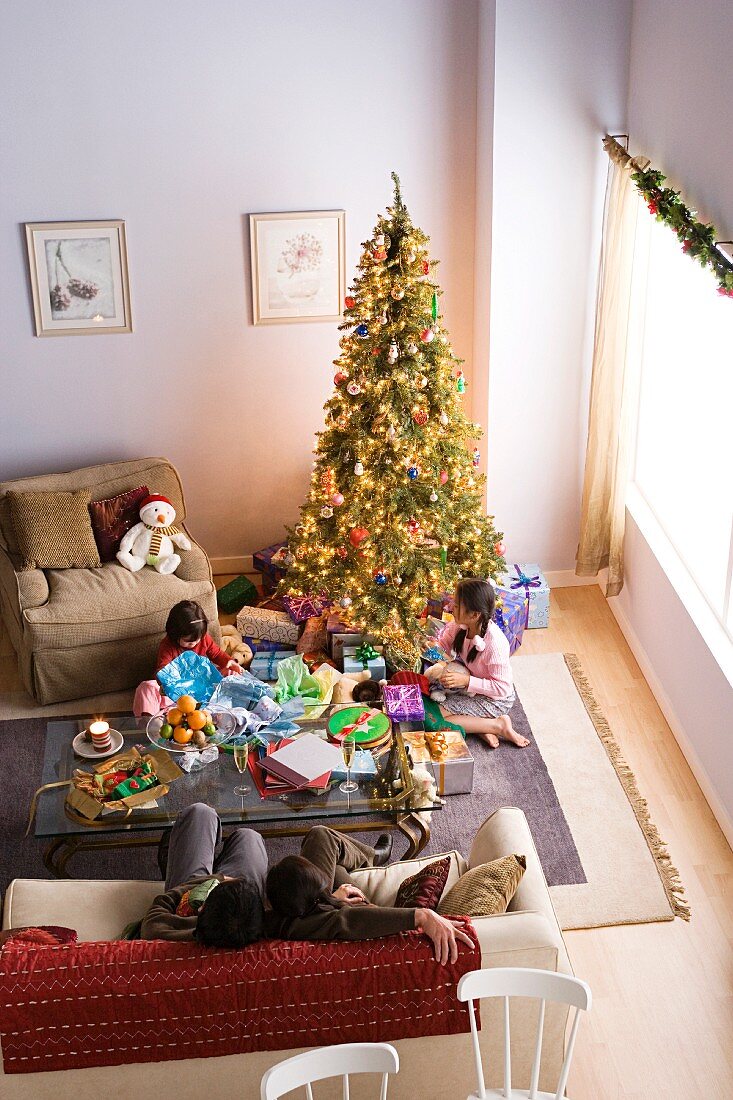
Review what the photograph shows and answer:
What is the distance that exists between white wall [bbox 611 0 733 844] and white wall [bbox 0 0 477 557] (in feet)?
3.24

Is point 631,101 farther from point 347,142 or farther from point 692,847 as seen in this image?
point 692,847

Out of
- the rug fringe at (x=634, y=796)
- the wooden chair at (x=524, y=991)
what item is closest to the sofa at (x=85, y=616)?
the rug fringe at (x=634, y=796)

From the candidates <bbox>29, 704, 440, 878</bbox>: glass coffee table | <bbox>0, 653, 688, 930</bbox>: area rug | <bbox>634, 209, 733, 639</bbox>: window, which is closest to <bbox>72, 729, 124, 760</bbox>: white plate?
<bbox>29, 704, 440, 878</bbox>: glass coffee table

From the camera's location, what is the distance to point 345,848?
3.82 m

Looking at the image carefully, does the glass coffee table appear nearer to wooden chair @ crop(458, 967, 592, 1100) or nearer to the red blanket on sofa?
the red blanket on sofa

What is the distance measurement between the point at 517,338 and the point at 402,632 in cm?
160

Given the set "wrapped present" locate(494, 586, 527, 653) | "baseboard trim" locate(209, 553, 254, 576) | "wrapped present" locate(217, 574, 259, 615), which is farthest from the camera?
"baseboard trim" locate(209, 553, 254, 576)

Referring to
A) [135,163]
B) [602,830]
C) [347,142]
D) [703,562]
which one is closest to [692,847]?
[602,830]

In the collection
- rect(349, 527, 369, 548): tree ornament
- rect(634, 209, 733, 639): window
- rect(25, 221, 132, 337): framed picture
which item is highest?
rect(25, 221, 132, 337): framed picture

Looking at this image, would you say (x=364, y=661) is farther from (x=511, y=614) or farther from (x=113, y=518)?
(x=113, y=518)

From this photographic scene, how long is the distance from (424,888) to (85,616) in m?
2.43

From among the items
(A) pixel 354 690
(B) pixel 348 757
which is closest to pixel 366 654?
(A) pixel 354 690

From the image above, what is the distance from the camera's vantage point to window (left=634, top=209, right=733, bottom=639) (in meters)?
4.70

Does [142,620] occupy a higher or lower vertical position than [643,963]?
higher
